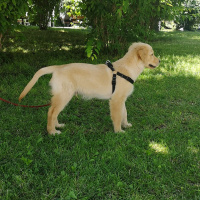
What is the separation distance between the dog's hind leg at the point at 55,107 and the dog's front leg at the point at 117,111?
69 cm

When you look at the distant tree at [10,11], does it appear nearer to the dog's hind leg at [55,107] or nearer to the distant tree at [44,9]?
the dog's hind leg at [55,107]

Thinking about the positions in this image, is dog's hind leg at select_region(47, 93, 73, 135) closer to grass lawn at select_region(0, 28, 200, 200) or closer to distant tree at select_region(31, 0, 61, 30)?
grass lawn at select_region(0, 28, 200, 200)

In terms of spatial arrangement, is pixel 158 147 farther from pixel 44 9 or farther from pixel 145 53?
pixel 44 9

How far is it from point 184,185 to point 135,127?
165 cm

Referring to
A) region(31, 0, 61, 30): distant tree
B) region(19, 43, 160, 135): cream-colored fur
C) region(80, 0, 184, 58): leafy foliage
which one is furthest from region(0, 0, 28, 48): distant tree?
region(31, 0, 61, 30): distant tree

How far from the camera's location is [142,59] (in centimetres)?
402

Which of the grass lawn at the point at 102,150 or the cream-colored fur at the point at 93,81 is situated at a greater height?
the cream-colored fur at the point at 93,81

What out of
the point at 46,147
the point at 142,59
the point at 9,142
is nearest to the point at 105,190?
the point at 46,147

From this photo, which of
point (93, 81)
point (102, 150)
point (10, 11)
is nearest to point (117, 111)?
point (93, 81)

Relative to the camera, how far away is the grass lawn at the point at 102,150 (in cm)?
268

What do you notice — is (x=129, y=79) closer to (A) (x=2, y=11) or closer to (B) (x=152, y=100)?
(B) (x=152, y=100)

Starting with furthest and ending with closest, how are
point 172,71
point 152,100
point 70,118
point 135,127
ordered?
point 172,71, point 152,100, point 70,118, point 135,127

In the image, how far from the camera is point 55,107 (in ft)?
12.4

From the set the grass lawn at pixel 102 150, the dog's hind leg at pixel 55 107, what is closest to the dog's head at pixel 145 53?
the grass lawn at pixel 102 150
